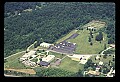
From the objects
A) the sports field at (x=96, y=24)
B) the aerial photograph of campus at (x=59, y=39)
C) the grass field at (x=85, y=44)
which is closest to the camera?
the aerial photograph of campus at (x=59, y=39)

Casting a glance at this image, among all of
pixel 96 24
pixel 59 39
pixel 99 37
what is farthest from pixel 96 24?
pixel 59 39

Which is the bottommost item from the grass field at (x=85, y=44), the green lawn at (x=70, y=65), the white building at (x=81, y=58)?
the green lawn at (x=70, y=65)

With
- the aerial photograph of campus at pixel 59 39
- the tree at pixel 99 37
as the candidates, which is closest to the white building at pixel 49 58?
the aerial photograph of campus at pixel 59 39

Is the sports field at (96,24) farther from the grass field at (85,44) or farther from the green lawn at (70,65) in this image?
the green lawn at (70,65)

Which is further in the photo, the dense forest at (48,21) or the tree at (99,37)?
the tree at (99,37)

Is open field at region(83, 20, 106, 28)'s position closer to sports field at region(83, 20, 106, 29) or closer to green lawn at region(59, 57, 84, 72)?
sports field at region(83, 20, 106, 29)

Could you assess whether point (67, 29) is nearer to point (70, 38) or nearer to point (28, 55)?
point (70, 38)

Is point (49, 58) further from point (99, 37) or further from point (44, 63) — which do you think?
point (99, 37)
